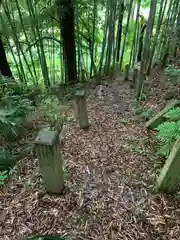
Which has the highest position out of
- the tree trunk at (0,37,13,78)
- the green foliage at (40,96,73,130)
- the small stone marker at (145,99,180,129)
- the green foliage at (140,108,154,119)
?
the tree trunk at (0,37,13,78)

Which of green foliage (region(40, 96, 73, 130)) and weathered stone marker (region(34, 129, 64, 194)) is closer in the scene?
weathered stone marker (region(34, 129, 64, 194))

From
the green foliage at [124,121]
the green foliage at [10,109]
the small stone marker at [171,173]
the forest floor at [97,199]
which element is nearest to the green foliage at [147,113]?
the green foliage at [124,121]

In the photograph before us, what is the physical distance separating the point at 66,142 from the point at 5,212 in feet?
3.48

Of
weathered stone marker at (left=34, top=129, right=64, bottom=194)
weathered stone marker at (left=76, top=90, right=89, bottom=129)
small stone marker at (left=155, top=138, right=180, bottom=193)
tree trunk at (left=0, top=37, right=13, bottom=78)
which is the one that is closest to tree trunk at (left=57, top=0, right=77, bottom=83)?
tree trunk at (left=0, top=37, right=13, bottom=78)

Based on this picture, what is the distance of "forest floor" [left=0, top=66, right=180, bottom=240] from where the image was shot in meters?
1.29

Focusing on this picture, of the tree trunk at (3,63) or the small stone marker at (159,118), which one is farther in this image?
the tree trunk at (3,63)

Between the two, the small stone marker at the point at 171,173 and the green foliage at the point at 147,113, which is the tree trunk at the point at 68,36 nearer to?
the green foliage at the point at 147,113

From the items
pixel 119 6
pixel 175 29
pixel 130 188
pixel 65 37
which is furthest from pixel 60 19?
pixel 130 188

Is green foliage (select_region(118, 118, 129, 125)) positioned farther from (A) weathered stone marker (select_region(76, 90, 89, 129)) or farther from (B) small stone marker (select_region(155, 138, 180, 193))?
(B) small stone marker (select_region(155, 138, 180, 193))

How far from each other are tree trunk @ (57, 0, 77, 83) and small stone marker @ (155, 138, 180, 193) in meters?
4.19

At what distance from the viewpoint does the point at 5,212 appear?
144 centimetres

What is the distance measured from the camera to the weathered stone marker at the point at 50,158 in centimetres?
129

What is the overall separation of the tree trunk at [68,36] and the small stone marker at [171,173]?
419cm

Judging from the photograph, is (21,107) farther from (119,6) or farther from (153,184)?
(119,6)
